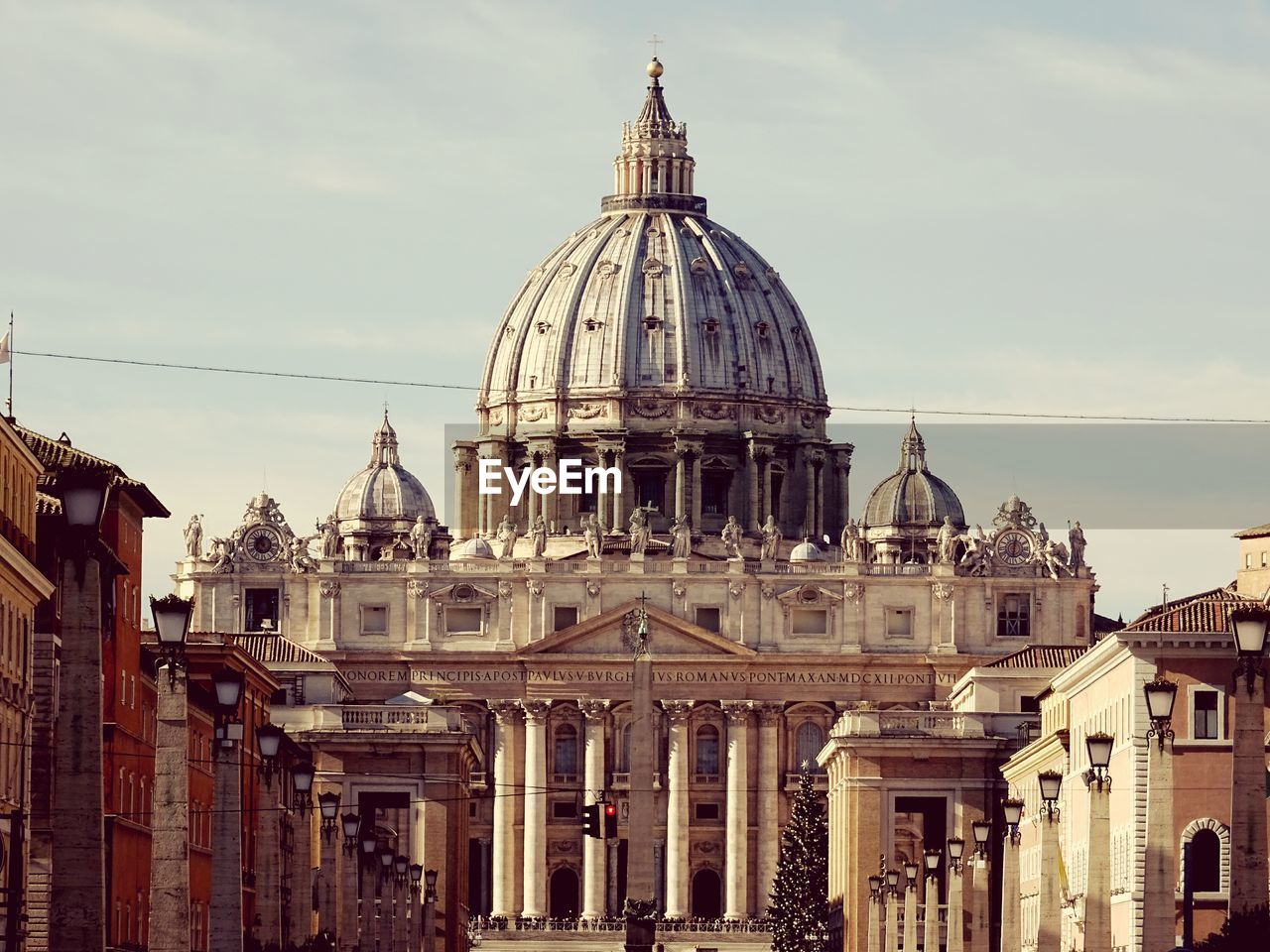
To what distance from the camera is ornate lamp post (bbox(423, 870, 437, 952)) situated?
120 metres

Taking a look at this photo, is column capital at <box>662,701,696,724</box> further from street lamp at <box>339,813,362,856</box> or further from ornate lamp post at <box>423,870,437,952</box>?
street lamp at <box>339,813,362,856</box>

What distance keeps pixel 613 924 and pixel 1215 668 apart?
98.8 m

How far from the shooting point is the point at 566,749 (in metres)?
199

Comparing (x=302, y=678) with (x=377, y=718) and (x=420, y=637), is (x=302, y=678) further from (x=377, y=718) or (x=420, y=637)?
(x=420, y=637)

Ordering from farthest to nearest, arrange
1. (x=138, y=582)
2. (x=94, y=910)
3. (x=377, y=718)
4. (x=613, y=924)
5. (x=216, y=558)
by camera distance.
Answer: (x=216, y=558)
(x=613, y=924)
(x=377, y=718)
(x=138, y=582)
(x=94, y=910)

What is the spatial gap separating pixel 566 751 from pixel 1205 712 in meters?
110

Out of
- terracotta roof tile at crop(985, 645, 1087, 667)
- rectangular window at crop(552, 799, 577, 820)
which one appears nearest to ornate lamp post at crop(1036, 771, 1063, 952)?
terracotta roof tile at crop(985, 645, 1087, 667)

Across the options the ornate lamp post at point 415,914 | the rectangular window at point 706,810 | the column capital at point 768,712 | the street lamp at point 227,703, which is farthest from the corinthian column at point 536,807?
the street lamp at point 227,703

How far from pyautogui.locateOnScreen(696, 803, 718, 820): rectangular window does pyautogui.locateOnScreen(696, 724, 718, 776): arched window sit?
1499 millimetres

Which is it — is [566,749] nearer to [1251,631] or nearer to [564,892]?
[564,892]

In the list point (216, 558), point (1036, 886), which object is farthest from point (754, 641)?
point (1036, 886)

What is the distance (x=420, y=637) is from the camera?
198 metres

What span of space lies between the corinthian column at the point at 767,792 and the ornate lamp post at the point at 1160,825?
136 meters

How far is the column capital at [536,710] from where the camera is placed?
197m
